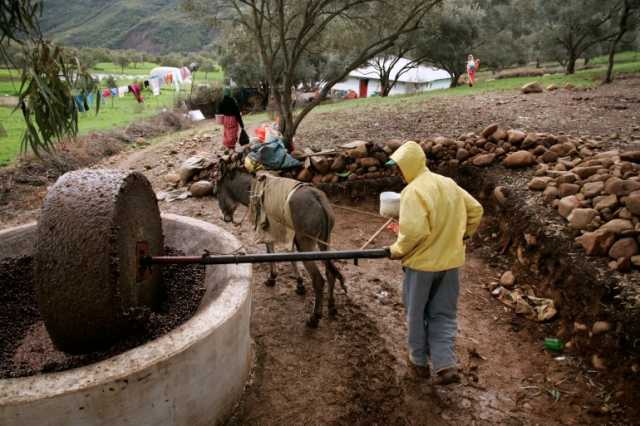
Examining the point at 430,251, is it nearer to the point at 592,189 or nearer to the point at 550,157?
the point at 592,189

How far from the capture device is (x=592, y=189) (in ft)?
18.3

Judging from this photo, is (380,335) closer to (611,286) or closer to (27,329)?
(611,286)

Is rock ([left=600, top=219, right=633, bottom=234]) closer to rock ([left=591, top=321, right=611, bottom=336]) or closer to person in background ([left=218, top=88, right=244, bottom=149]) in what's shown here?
rock ([left=591, top=321, right=611, bottom=336])

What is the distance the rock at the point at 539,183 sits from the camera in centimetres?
649

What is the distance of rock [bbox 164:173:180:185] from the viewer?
32.2 ft

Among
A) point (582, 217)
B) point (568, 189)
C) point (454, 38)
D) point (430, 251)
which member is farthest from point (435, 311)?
point (454, 38)


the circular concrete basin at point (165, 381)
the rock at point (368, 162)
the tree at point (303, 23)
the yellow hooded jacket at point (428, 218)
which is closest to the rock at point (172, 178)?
the tree at point (303, 23)

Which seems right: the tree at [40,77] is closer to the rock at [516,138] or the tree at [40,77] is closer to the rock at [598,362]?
the rock at [598,362]

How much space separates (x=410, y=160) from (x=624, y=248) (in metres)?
2.84

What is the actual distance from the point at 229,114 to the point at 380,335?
7.60 meters

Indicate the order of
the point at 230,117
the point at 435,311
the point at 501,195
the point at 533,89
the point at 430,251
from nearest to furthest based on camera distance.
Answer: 1. the point at 430,251
2. the point at 435,311
3. the point at 501,195
4. the point at 230,117
5. the point at 533,89

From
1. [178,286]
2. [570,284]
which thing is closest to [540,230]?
[570,284]

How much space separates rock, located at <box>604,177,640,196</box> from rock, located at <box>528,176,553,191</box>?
3.57 feet

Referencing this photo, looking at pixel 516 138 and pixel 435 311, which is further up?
pixel 516 138
